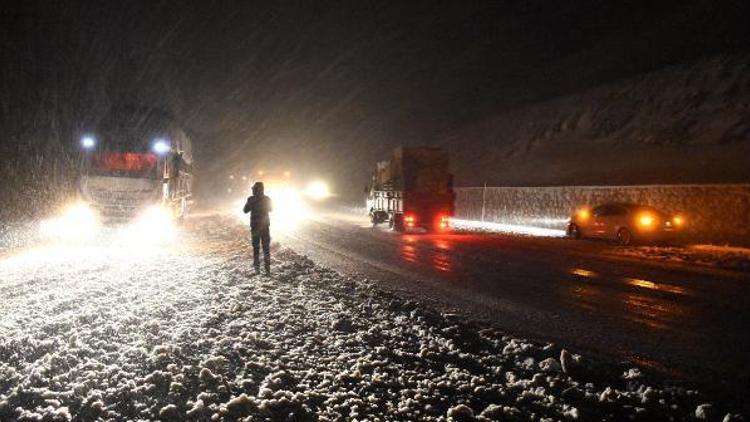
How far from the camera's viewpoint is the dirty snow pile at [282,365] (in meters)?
4.48

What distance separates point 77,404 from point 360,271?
26.0 ft

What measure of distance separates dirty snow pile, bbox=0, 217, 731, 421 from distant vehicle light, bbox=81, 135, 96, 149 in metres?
12.3

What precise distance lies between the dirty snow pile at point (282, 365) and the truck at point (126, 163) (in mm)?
11165

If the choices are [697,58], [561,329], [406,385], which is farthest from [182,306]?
[697,58]

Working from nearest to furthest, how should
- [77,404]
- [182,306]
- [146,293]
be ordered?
[77,404] < [182,306] < [146,293]

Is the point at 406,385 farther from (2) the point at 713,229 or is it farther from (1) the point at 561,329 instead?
(2) the point at 713,229

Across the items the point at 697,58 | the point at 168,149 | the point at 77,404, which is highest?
the point at 697,58

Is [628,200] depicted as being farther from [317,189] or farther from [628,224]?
[317,189]

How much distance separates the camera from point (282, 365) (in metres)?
5.55

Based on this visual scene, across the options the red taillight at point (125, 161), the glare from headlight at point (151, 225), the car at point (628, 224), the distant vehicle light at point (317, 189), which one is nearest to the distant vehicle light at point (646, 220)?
the car at point (628, 224)

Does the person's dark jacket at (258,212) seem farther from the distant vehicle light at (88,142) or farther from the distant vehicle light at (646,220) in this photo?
the distant vehicle light at (646,220)

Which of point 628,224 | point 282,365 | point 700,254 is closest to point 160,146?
point 282,365

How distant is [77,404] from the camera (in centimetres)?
460

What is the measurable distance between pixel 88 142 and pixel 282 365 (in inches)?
729
